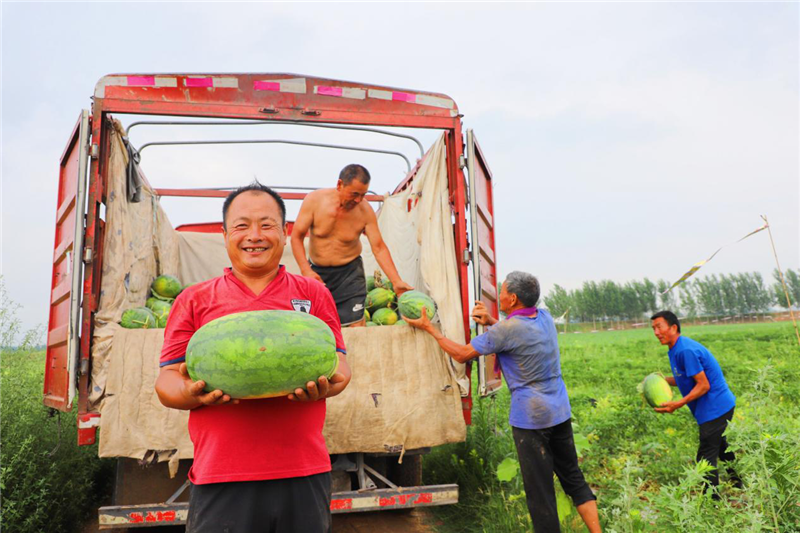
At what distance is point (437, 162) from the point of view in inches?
202

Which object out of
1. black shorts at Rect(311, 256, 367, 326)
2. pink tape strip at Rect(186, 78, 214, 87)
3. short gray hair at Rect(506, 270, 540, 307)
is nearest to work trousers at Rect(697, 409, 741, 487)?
short gray hair at Rect(506, 270, 540, 307)

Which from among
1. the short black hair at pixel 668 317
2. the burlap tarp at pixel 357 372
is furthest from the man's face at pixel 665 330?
the burlap tarp at pixel 357 372

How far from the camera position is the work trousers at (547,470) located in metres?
3.77

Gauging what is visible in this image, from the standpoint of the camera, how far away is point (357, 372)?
4.08m

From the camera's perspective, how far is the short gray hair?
4133mm

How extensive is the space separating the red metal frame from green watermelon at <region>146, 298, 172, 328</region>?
0.70 meters

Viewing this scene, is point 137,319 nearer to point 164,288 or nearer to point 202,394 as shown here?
point 164,288

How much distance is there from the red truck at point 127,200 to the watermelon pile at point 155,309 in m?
0.30

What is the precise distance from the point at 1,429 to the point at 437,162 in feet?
14.6

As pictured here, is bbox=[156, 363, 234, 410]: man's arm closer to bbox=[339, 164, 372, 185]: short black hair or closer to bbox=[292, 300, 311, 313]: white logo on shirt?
bbox=[292, 300, 311, 313]: white logo on shirt

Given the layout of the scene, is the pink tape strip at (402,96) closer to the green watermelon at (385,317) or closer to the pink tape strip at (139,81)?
the pink tape strip at (139,81)

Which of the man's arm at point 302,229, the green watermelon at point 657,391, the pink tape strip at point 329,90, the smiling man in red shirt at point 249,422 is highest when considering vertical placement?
the pink tape strip at point 329,90

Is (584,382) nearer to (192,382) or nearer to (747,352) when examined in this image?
(747,352)

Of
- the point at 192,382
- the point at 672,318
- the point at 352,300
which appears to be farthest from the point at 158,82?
the point at 672,318
